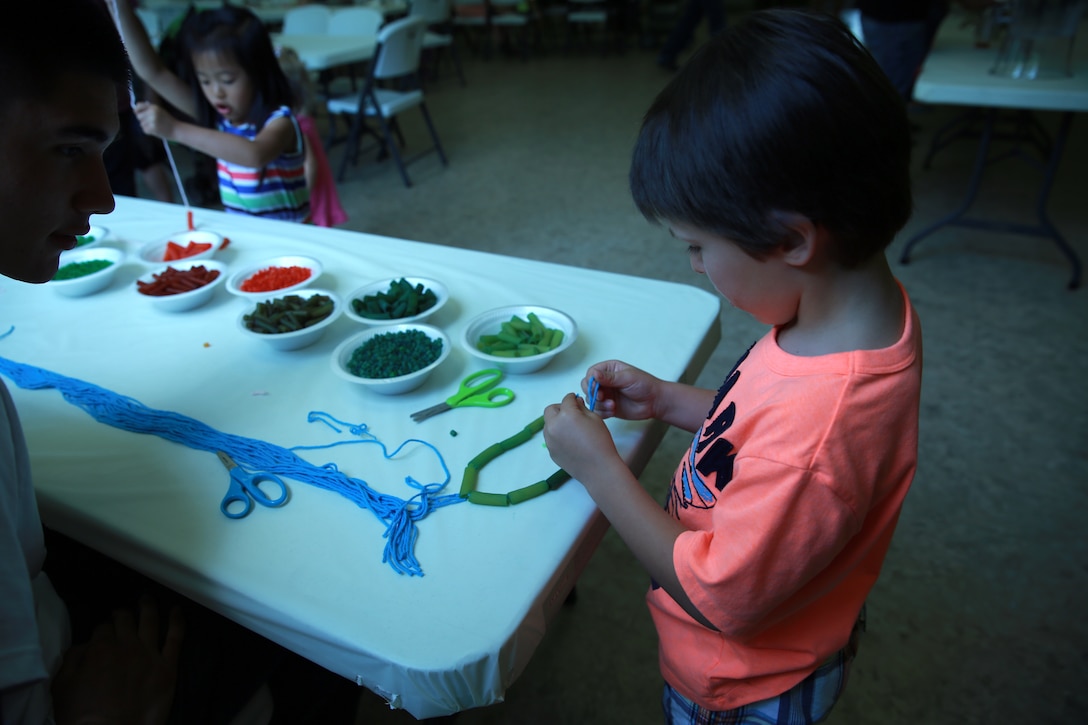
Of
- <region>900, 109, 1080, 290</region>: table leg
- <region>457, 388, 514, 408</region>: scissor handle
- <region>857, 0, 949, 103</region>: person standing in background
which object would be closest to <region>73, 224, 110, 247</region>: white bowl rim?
<region>457, 388, 514, 408</region>: scissor handle

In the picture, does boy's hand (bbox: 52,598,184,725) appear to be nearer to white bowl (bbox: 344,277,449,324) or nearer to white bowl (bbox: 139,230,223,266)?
white bowl (bbox: 344,277,449,324)

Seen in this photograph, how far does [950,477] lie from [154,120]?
2162 millimetres

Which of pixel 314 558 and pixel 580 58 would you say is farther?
pixel 580 58

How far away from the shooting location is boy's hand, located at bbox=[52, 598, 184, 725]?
2.09 ft

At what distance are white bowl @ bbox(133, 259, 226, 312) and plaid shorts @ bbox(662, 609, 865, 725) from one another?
1000 millimetres

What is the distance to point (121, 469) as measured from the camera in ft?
2.59

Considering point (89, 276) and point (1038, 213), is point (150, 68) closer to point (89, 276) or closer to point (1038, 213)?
point (89, 276)

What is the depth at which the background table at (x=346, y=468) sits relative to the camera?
581 mm

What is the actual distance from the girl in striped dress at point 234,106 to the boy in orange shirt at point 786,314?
151 cm

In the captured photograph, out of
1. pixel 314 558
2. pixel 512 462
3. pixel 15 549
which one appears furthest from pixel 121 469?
pixel 512 462

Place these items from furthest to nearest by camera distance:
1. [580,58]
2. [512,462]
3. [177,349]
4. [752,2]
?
[752,2] → [580,58] → [177,349] → [512,462]

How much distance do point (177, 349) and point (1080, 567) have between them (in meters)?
1.81

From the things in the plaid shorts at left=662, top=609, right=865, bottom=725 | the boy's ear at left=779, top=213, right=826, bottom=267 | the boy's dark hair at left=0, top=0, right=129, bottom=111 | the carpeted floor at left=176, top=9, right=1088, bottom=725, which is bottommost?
the carpeted floor at left=176, top=9, right=1088, bottom=725

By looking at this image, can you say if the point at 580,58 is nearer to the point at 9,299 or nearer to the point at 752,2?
the point at 752,2
